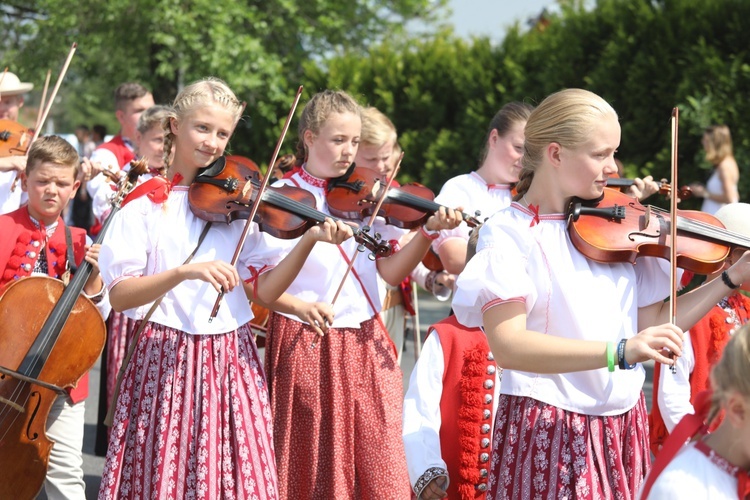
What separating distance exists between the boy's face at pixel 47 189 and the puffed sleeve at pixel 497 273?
2.17 metres

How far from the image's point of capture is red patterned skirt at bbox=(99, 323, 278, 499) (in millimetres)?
3408

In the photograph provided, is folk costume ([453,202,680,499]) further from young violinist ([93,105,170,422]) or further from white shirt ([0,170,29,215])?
white shirt ([0,170,29,215])

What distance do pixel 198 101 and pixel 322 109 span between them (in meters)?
0.75

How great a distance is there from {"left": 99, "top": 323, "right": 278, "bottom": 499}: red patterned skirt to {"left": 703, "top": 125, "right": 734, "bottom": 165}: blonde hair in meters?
5.93

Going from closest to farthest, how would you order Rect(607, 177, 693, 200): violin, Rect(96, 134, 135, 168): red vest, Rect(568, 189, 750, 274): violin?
Rect(568, 189, 750, 274): violin → Rect(607, 177, 693, 200): violin → Rect(96, 134, 135, 168): red vest

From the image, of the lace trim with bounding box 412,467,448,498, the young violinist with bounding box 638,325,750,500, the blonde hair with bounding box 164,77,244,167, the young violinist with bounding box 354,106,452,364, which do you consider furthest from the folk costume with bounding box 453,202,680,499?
the young violinist with bounding box 354,106,452,364

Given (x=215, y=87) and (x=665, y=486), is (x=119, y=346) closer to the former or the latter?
(x=215, y=87)

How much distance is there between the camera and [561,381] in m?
2.62

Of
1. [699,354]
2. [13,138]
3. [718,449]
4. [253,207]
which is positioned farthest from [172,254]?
[13,138]

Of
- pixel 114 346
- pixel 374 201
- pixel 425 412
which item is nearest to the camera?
pixel 425 412

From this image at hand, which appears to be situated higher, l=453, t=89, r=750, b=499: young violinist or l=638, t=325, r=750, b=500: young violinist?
l=453, t=89, r=750, b=499: young violinist

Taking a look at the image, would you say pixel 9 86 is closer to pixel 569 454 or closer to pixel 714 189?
pixel 569 454

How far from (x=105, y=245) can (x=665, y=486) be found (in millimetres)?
2094

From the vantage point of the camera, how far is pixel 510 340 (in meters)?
2.49
